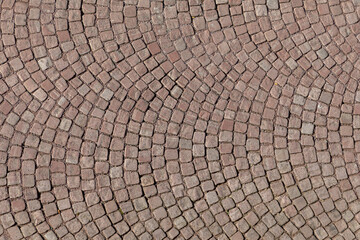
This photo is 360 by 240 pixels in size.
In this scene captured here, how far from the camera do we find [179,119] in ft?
19.4

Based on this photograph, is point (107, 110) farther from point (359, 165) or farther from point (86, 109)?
point (359, 165)

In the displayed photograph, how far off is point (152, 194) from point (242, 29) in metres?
2.20

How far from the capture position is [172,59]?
612cm

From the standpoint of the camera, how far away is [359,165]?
231 inches

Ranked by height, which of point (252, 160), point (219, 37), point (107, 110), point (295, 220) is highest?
point (219, 37)

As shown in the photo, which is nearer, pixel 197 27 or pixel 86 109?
pixel 86 109

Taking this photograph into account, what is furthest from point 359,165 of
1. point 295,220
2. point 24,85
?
point 24,85

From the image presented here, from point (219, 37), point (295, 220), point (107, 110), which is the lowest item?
point (295, 220)

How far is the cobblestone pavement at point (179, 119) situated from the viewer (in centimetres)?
561

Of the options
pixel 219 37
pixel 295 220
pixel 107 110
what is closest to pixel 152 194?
pixel 107 110

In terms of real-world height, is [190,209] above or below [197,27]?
below

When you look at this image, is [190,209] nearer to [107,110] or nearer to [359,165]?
[107,110]

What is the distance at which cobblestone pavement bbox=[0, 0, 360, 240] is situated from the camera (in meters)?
5.61

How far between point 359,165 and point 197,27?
2.39 metres
